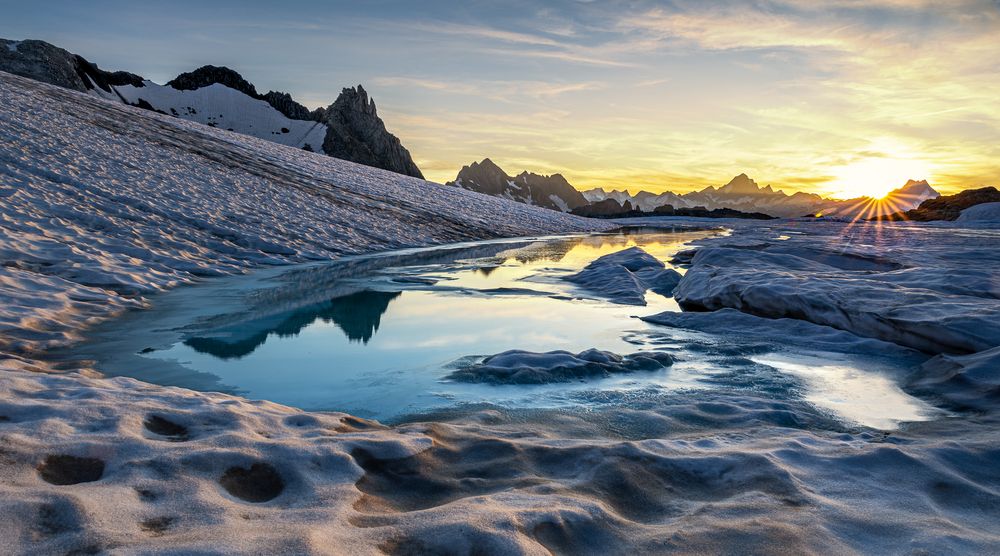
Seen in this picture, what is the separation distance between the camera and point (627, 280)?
1403 centimetres

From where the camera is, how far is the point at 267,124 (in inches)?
4862

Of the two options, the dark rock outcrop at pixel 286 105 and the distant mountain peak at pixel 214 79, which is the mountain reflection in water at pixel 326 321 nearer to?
the dark rock outcrop at pixel 286 105

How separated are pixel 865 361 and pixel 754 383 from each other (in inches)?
82.1

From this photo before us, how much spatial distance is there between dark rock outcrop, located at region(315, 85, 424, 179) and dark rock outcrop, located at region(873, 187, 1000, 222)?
104962 mm

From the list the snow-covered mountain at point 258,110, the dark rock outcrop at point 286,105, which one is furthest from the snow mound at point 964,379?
the dark rock outcrop at point 286,105

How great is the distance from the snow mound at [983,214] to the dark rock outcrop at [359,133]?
111 m

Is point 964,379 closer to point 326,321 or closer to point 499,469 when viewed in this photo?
point 499,469

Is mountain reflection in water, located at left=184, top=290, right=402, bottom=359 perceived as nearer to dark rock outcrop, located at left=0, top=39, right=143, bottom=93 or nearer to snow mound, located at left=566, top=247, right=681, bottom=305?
snow mound, located at left=566, top=247, right=681, bottom=305

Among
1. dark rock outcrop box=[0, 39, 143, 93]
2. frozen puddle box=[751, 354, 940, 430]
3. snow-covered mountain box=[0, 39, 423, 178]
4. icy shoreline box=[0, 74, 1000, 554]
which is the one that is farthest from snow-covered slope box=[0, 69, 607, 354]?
snow-covered mountain box=[0, 39, 423, 178]

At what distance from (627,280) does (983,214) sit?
5954 centimetres

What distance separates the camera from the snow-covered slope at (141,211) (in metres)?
9.66

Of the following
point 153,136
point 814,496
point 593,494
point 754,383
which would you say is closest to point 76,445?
point 593,494

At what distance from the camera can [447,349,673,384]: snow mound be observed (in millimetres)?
6465

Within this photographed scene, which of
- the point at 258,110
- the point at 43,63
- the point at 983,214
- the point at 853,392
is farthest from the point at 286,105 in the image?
the point at 853,392
